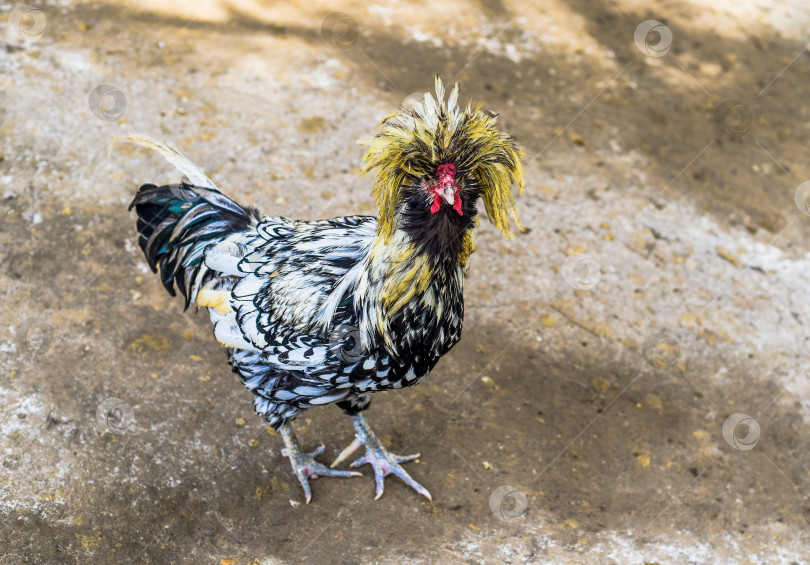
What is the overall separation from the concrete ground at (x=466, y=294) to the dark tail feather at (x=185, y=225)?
0.96 meters

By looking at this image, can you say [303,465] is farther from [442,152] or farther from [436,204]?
[442,152]

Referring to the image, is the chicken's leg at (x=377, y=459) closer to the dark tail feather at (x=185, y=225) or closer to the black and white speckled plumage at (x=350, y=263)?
the black and white speckled plumage at (x=350, y=263)

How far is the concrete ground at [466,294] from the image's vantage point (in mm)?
5047

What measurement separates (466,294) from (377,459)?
1.95m

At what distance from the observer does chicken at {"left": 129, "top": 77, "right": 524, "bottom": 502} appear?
3.68 metres

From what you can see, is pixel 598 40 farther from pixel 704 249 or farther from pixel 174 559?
pixel 174 559

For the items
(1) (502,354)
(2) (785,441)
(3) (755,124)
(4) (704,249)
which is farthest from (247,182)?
(3) (755,124)

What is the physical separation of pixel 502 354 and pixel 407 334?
2356 mm

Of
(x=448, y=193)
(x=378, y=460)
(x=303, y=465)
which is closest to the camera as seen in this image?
(x=448, y=193)

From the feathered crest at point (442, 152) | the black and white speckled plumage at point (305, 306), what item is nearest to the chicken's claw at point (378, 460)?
the black and white speckled plumage at point (305, 306)

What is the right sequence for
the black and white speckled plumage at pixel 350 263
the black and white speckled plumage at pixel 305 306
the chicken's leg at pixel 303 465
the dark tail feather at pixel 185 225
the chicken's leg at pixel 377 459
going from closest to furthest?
the black and white speckled plumage at pixel 350 263
the black and white speckled plumage at pixel 305 306
the dark tail feather at pixel 185 225
the chicken's leg at pixel 303 465
the chicken's leg at pixel 377 459

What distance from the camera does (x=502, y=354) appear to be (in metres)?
6.26

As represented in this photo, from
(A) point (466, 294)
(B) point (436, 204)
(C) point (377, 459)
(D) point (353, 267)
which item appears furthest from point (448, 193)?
(A) point (466, 294)

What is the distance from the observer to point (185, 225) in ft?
16.1
